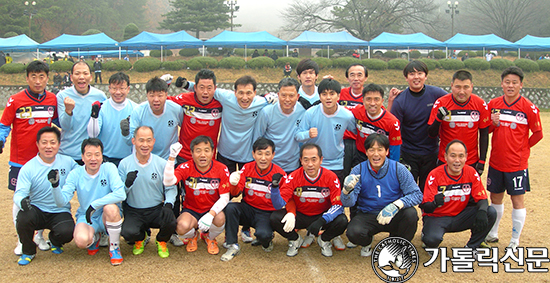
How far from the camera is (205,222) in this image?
14.6 ft

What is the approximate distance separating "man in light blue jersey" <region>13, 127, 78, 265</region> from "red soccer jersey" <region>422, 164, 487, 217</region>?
159 inches

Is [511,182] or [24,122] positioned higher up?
[24,122]

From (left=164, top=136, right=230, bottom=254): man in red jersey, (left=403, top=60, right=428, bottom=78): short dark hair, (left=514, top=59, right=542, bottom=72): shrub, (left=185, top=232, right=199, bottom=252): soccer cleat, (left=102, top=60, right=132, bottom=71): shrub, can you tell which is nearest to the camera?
(left=164, top=136, right=230, bottom=254): man in red jersey

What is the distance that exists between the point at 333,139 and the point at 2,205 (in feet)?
17.6

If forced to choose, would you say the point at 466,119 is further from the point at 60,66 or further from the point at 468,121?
the point at 60,66

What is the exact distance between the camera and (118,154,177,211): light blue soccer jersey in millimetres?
4719

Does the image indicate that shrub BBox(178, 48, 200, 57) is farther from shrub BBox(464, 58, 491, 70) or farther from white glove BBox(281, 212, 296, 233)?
white glove BBox(281, 212, 296, 233)

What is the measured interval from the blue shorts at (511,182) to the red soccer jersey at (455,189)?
57 centimetres

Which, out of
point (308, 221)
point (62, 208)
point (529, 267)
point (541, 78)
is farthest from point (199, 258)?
point (541, 78)

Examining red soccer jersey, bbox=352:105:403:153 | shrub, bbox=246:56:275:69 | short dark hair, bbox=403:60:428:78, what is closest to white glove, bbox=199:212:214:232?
red soccer jersey, bbox=352:105:403:153

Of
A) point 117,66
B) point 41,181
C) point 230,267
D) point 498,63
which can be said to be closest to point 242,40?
point 117,66

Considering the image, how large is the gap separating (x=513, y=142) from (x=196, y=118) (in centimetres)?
392

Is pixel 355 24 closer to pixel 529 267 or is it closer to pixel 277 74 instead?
pixel 277 74

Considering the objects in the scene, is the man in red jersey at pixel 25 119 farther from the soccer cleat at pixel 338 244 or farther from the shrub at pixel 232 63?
the shrub at pixel 232 63
